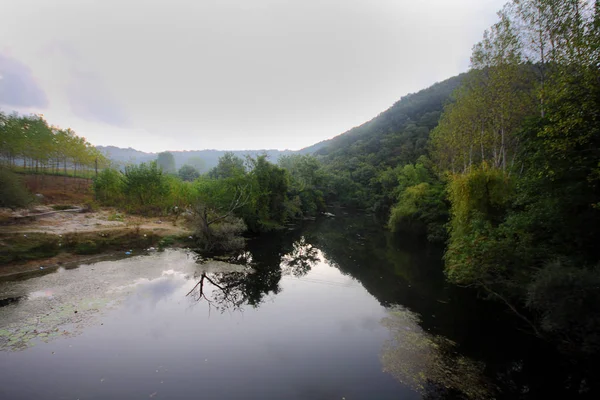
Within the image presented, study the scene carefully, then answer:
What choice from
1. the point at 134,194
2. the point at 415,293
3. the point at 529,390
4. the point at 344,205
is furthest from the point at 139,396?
the point at 344,205

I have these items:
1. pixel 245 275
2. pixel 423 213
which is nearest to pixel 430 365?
pixel 245 275

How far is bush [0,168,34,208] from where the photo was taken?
85.3ft

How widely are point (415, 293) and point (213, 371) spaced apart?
46.8ft

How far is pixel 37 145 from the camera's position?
43.9 m

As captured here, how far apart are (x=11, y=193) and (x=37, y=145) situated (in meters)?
24.0

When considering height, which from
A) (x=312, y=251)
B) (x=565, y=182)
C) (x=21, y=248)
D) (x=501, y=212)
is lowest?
(x=312, y=251)

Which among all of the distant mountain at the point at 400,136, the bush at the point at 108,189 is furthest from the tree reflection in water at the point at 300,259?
the distant mountain at the point at 400,136

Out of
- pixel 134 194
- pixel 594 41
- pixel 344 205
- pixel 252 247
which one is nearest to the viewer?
pixel 594 41

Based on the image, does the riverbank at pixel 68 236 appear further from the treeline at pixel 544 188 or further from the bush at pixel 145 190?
the treeline at pixel 544 188

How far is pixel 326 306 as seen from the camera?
55.2 feet

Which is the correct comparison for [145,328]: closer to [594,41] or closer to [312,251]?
[312,251]

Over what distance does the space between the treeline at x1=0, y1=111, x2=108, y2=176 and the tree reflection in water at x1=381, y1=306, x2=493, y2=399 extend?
46232 mm

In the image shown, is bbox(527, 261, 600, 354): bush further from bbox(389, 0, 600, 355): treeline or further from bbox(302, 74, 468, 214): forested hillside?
bbox(302, 74, 468, 214): forested hillside

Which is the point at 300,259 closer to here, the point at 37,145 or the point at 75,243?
the point at 75,243
